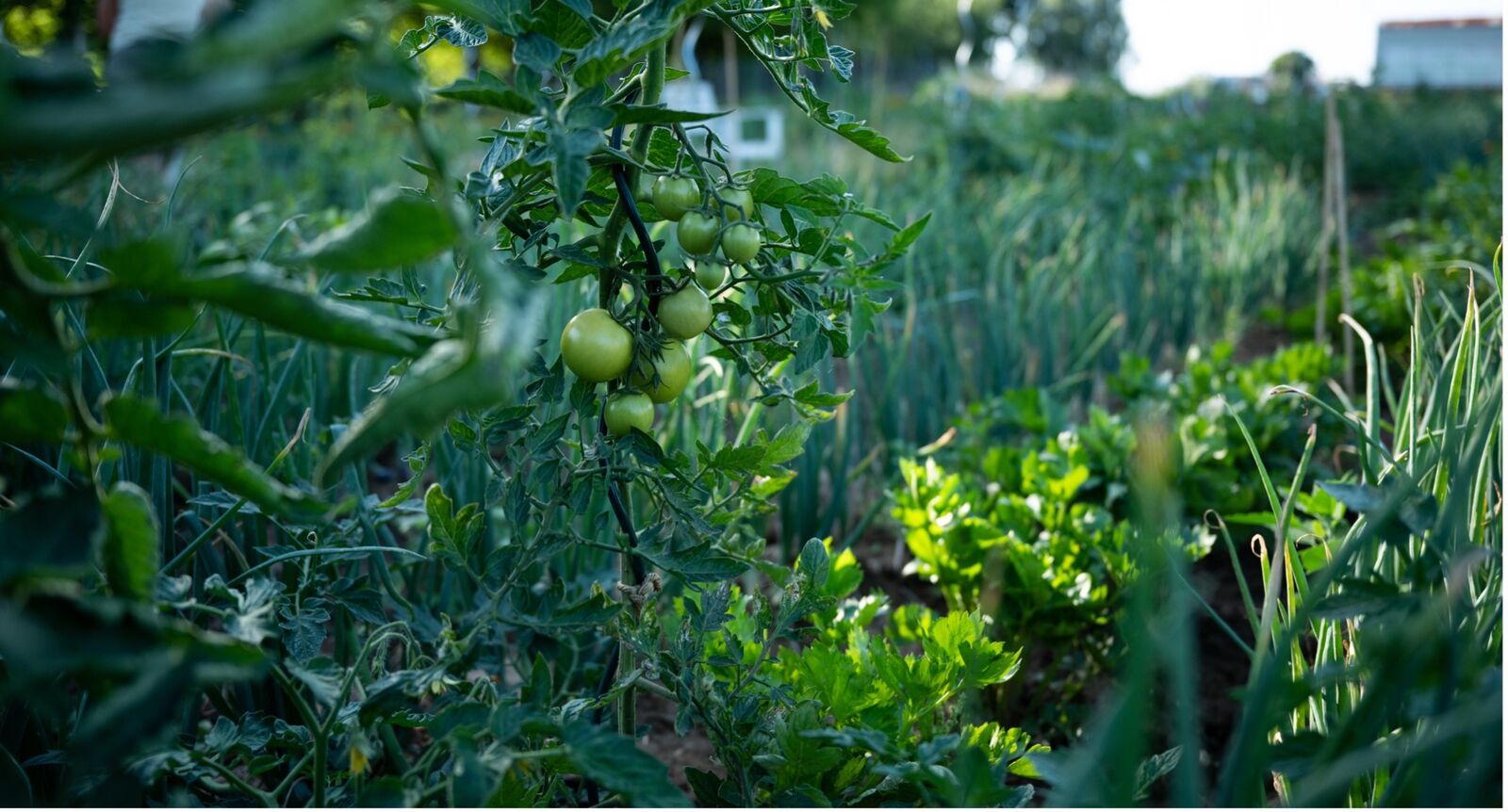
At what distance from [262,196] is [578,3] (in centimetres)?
411

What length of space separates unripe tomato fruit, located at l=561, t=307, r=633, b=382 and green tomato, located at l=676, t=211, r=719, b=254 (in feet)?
0.32

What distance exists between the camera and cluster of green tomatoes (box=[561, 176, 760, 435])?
852 millimetres

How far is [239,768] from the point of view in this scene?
1.29 meters

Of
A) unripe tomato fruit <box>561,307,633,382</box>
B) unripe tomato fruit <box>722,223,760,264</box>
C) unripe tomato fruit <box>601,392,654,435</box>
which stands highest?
unripe tomato fruit <box>722,223,760,264</box>

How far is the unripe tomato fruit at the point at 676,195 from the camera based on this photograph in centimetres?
90

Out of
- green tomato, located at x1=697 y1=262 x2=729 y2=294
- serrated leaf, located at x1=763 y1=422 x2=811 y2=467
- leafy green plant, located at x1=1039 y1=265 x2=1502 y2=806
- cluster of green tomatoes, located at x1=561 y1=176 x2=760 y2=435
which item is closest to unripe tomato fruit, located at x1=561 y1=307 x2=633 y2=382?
cluster of green tomatoes, located at x1=561 y1=176 x2=760 y2=435

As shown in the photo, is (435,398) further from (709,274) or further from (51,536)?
(709,274)

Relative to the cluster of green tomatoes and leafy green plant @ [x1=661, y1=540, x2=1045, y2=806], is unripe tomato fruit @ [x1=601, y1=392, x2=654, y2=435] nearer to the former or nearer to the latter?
the cluster of green tomatoes

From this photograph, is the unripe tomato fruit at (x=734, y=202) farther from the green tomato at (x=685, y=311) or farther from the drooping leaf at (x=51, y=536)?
the drooping leaf at (x=51, y=536)

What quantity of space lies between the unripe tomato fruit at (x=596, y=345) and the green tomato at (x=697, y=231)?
96 mm

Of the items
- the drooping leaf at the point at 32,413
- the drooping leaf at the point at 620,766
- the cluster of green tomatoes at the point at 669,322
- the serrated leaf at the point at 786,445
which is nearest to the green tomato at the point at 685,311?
the cluster of green tomatoes at the point at 669,322

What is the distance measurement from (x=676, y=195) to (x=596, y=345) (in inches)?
6.0

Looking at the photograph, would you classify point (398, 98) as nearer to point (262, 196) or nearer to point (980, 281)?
point (980, 281)

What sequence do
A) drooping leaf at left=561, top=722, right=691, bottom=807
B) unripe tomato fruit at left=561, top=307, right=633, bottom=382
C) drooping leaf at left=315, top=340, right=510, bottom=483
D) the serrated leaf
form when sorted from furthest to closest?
the serrated leaf < unripe tomato fruit at left=561, top=307, right=633, bottom=382 < drooping leaf at left=561, top=722, right=691, bottom=807 < drooping leaf at left=315, top=340, right=510, bottom=483
